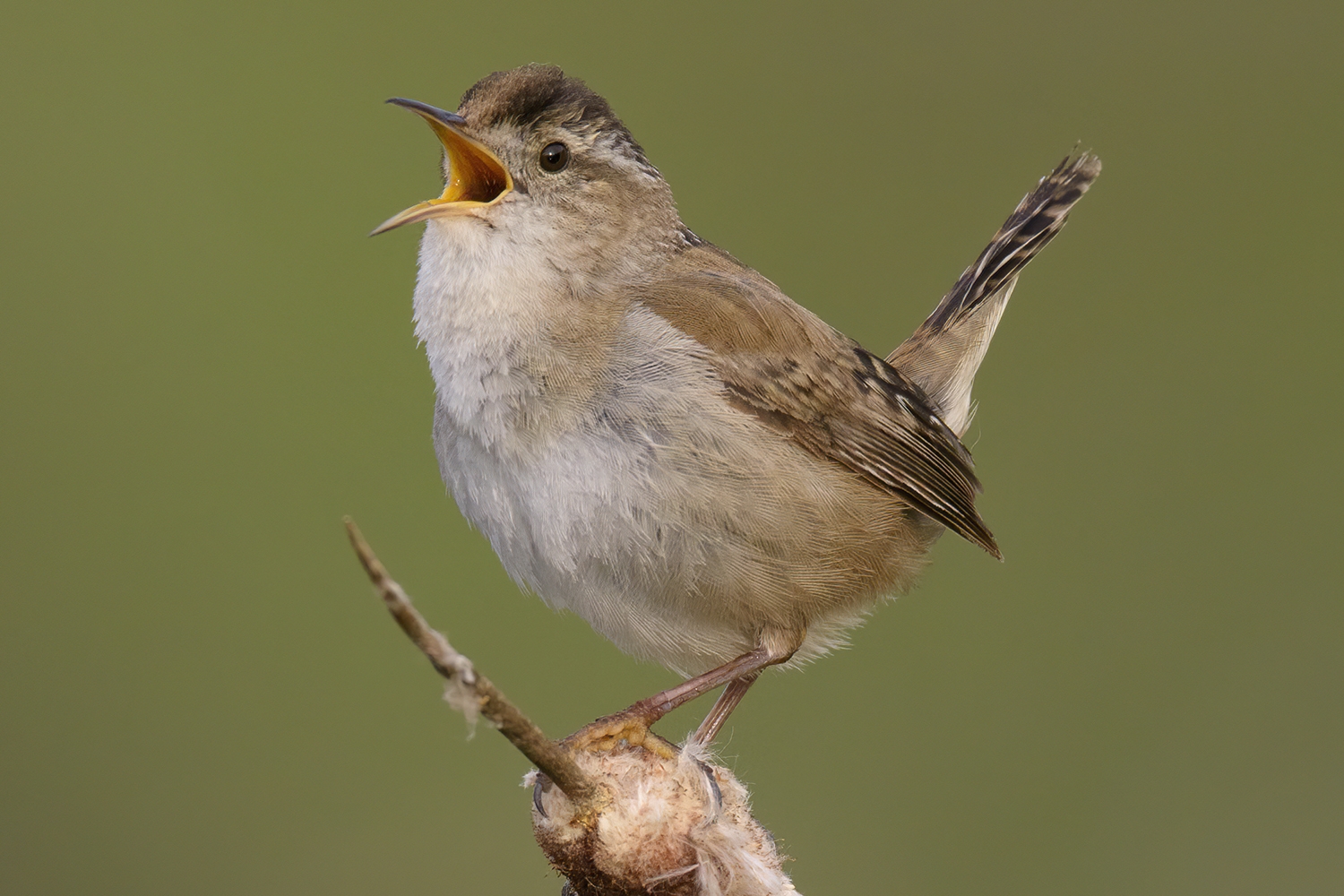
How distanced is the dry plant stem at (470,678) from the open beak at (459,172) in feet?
4.33

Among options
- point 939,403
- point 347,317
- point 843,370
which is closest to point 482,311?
point 843,370

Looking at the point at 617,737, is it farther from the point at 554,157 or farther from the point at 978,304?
the point at 978,304

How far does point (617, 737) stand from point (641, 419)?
76 cm

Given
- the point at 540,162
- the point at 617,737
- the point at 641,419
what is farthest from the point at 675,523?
the point at 540,162

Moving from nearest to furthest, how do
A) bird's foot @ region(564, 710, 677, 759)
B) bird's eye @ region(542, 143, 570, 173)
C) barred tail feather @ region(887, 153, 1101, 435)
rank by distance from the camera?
bird's foot @ region(564, 710, 677, 759) < bird's eye @ region(542, 143, 570, 173) < barred tail feather @ region(887, 153, 1101, 435)

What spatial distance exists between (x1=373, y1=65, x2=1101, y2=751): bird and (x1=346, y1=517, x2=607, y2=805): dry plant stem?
1.86 ft

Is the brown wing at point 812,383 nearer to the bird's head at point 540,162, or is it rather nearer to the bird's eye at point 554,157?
the bird's head at point 540,162

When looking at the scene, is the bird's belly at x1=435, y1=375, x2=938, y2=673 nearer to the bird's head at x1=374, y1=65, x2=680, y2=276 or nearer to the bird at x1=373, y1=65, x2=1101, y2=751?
the bird at x1=373, y1=65, x2=1101, y2=751

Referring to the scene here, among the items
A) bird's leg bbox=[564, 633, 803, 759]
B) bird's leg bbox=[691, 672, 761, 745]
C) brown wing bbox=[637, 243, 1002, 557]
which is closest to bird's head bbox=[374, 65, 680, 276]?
brown wing bbox=[637, 243, 1002, 557]

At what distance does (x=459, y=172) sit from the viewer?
3.56 meters

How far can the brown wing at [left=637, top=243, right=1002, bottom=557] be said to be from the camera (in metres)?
3.43

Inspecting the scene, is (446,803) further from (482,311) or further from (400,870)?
(482,311)

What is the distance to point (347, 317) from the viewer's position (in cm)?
663

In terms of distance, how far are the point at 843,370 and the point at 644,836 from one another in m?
1.60
